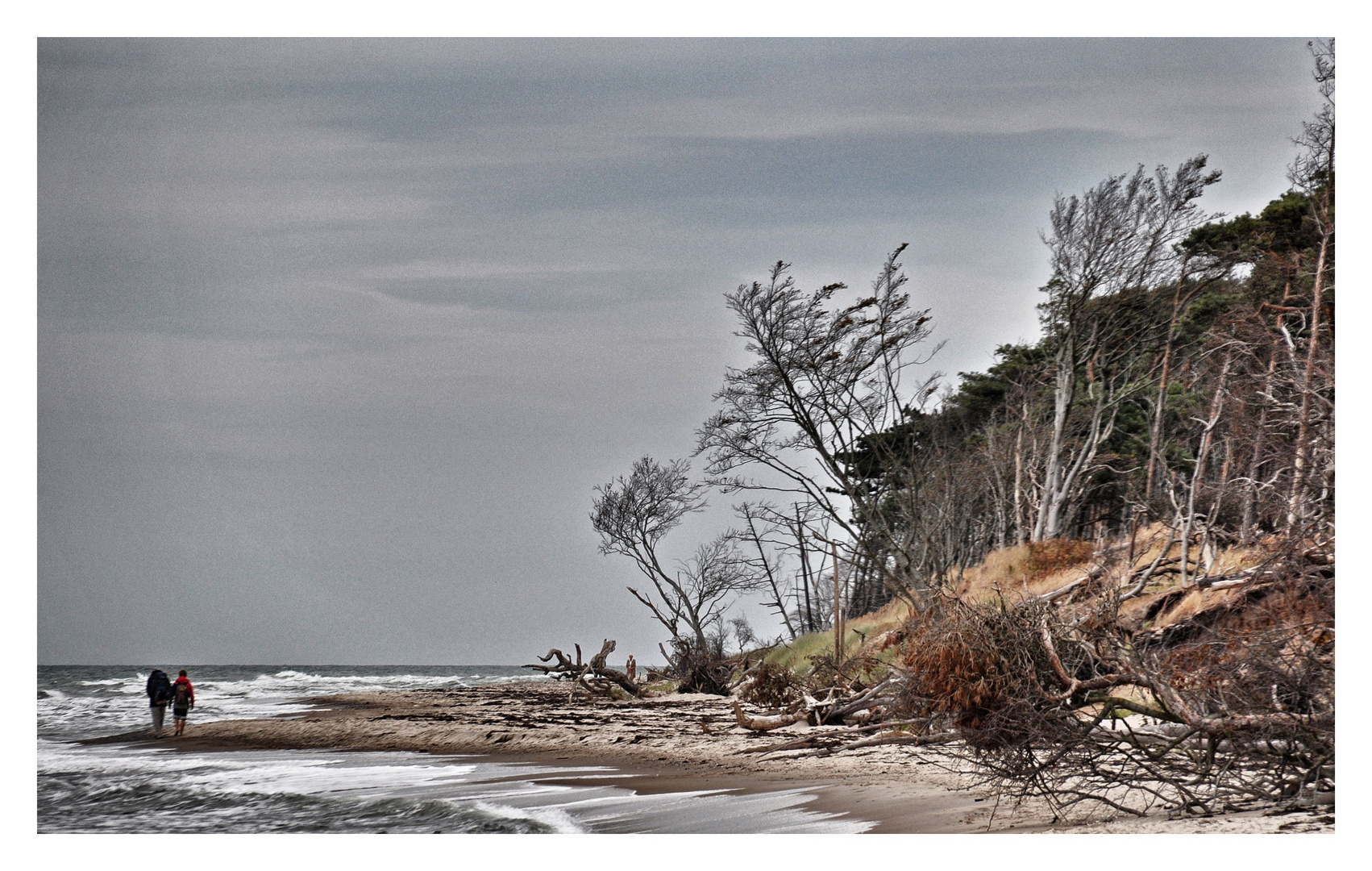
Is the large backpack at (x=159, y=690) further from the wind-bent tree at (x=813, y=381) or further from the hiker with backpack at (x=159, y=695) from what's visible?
the wind-bent tree at (x=813, y=381)

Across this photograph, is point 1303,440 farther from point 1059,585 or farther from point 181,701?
point 181,701

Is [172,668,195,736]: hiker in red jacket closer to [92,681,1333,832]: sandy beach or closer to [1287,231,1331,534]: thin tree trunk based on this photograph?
[92,681,1333,832]: sandy beach

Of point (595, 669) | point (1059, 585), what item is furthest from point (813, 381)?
point (595, 669)

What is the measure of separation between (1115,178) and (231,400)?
11.4 m

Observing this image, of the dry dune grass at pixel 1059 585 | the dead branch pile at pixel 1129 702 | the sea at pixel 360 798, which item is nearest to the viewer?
the dead branch pile at pixel 1129 702

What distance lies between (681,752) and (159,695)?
30.4ft

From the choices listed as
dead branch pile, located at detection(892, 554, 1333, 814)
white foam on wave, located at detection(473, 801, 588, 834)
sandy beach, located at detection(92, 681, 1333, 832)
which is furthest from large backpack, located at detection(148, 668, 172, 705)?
dead branch pile, located at detection(892, 554, 1333, 814)

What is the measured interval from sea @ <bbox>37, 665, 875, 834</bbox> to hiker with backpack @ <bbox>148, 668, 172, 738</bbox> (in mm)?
1234

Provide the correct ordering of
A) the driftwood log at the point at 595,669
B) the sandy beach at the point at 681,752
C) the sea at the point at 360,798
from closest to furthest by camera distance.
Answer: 1. the sandy beach at the point at 681,752
2. the sea at the point at 360,798
3. the driftwood log at the point at 595,669

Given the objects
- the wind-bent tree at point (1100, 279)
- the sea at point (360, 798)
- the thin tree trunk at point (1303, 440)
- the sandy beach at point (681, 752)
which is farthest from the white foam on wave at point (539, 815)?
the wind-bent tree at point (1100, 279)

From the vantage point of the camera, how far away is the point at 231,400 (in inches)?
484

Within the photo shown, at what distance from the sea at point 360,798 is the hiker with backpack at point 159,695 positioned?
→ 123 centimetres

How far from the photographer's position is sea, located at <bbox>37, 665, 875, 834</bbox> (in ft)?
25.6

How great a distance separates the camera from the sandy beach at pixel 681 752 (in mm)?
7102
